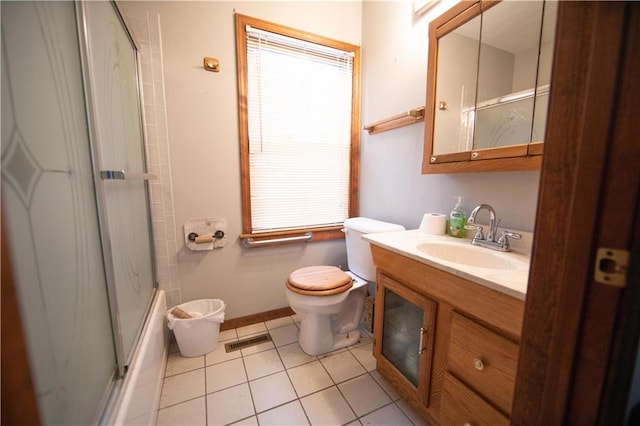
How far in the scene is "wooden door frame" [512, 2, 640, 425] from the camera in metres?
0.33

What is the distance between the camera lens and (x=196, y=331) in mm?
1525

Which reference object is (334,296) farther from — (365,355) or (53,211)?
(53,211)

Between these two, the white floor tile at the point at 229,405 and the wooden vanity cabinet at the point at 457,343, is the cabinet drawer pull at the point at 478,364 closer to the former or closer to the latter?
the wooden vanity cabinet at the point at 457,343

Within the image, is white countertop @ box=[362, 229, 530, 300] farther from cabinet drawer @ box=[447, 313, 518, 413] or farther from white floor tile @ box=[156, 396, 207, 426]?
white floor tile @ box=[156, 396, 207, 426]

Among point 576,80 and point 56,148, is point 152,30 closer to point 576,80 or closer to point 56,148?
point 56,148

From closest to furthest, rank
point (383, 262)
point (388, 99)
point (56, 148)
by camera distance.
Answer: point (56, 148) < point (383, 262) < point (388, 99)

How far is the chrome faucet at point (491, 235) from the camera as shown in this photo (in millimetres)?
1069

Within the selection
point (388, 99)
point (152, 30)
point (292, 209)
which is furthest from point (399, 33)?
point (152, 30)

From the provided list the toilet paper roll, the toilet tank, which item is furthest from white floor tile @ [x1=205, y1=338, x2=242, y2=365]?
the toilet paper roll

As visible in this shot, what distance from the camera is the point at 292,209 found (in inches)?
76.9

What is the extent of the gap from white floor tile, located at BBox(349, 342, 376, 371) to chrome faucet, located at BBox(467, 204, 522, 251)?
94 cm

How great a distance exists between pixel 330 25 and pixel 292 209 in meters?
1.42

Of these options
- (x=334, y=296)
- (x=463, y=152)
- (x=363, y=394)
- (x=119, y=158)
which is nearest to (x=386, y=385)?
(x=363, y=394)

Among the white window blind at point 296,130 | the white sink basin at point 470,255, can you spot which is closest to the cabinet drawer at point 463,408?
the white sink basin at point 470,255
